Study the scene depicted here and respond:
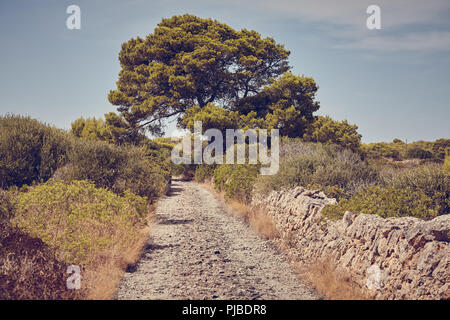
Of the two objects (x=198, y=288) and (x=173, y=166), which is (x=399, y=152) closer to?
(x=173, y=166)

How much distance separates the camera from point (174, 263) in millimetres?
7715

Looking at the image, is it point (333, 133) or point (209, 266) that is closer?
point (209, 266)

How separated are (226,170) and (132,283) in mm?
13528

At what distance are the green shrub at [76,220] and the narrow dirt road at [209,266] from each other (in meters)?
0.82

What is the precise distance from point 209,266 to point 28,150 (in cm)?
901

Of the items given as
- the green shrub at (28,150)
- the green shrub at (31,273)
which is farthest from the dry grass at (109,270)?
the green shrub at (28,150)

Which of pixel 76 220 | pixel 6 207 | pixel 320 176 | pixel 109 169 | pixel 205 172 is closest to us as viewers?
pixel 76 220

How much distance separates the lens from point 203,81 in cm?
2983

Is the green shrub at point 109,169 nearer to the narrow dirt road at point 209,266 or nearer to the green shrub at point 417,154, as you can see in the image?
the narrow dirt road at point 209,266

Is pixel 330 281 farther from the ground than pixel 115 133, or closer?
closer

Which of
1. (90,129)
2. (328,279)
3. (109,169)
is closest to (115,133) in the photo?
(90,129)

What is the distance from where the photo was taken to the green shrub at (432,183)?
828 centimetres

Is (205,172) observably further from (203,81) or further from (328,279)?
(328,279)
